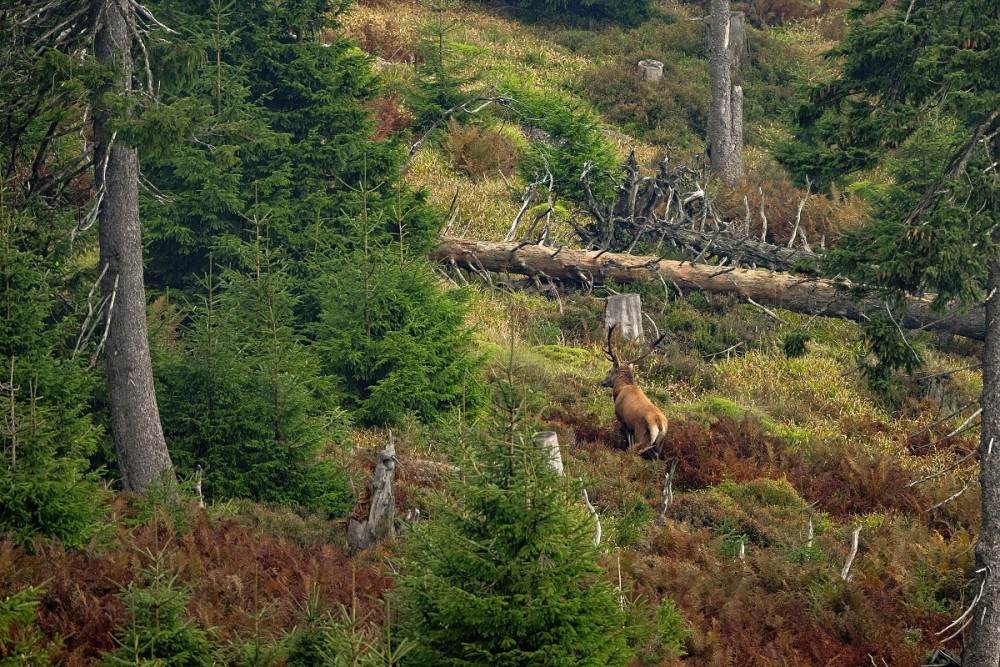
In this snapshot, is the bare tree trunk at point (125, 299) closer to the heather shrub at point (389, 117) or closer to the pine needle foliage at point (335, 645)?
the pine needle foliage at point (335, 645)

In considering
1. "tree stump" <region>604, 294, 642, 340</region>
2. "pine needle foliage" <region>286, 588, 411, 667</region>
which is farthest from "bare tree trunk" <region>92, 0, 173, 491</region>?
"tree stump" <region>604, 294, 642, 340</region>

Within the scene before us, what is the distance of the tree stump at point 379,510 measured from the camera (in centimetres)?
1116

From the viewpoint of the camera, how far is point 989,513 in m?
9.94

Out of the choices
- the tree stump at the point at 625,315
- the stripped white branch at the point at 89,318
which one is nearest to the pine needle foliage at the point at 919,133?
the stripped white branch at the point at 89,318

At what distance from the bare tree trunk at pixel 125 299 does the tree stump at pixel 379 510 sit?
208 centimetres

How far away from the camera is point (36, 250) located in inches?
462

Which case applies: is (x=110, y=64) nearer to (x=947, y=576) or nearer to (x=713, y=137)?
(x=947, y=576)

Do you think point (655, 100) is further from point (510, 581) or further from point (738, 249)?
point (510, 581)

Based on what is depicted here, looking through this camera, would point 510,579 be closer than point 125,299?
Yes

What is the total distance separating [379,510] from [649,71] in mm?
26371

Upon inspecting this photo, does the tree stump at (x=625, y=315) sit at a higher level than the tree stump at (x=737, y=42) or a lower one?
lower

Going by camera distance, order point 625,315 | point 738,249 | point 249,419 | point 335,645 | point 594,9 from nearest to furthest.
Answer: point 335,645 → point 249,419 → point 625,315 → point 738,249 → point 594,9

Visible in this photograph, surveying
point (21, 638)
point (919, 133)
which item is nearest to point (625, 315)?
point (919, 133)

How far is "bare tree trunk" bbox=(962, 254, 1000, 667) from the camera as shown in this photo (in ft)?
32.0
